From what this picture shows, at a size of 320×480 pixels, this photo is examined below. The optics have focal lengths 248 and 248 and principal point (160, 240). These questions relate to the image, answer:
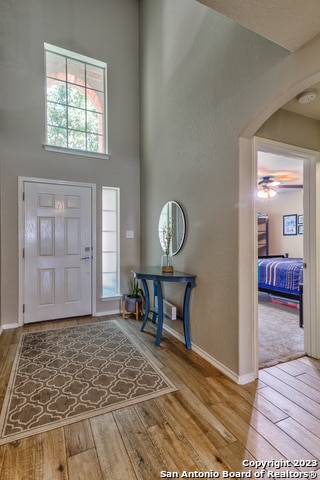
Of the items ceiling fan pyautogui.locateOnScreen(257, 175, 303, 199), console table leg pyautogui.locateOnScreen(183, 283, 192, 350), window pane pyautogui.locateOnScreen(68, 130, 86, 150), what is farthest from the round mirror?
ceiling fan pyautogui.locateOnScreen(257, 175, 303, 199)

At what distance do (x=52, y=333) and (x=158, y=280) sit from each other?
159cm

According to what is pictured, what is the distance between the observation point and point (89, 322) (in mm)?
3553

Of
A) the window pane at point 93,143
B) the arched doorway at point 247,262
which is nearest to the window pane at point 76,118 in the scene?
the window pane at point 93,143

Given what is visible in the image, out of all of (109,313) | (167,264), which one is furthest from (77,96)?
(109,313)

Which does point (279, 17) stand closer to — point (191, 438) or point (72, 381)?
point (191, 438)

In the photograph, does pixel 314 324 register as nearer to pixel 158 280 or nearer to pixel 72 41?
pixel 158 280

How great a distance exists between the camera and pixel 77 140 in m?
3.90

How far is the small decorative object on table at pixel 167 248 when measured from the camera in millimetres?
2998

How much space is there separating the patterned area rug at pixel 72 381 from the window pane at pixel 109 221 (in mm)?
1741

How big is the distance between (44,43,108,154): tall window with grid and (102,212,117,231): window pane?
99 centimetres

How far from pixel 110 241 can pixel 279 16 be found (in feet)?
11.1

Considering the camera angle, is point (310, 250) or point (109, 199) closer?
point (310, 250)

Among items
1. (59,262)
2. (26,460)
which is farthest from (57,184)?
(26,460)

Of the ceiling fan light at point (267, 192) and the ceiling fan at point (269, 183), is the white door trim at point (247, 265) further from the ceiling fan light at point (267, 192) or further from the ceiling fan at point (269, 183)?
the ceiling fan light at point (267, 192)
